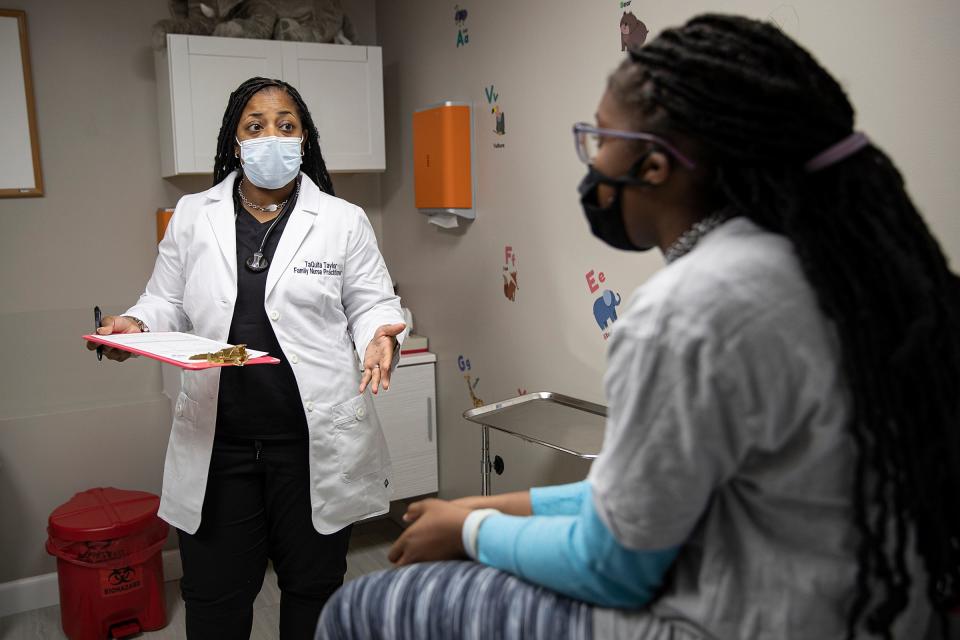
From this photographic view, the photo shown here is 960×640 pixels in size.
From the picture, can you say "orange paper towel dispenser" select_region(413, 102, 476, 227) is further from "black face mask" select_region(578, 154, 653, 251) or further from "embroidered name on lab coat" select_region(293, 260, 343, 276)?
"black face mask" select_region(578, 154, 653, 251)

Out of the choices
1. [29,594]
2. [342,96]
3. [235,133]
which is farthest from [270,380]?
[29,594]

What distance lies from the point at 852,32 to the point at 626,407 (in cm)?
112

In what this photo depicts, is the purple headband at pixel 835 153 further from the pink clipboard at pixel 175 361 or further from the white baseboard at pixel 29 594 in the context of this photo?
the white baseboard at pixel 29 594

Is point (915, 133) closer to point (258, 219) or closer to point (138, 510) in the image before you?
point (258, 219)

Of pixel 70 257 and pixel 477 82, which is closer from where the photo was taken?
pixel 477 82

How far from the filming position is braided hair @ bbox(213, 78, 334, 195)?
191 centimetres

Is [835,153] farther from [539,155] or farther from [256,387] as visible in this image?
[539,155]

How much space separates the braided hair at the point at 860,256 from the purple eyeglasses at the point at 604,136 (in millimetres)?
14

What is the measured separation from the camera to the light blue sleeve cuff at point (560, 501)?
108 cm

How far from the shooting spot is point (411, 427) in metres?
2.98

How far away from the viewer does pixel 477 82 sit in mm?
2648

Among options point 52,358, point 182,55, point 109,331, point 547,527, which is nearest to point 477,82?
point 182,55

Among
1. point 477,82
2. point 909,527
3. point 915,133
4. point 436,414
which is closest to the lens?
point 909,527

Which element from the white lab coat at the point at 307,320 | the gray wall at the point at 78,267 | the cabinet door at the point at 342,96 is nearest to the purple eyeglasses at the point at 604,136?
the white lab coat at the point at 307,320
